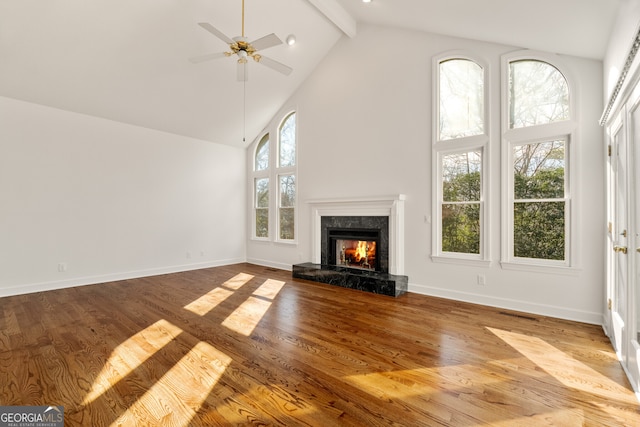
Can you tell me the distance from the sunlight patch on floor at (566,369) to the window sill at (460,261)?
1.12m

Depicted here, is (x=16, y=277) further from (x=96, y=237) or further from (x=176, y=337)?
(x=176, y=337)

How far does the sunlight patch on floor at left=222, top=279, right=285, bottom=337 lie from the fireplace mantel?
1.46 metres

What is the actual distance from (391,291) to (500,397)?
2352mm

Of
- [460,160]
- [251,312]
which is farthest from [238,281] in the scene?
[460,160]

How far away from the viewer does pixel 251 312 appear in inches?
139

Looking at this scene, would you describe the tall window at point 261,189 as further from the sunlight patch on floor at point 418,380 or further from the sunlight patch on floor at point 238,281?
the sunlight patch on floor at point 418,380

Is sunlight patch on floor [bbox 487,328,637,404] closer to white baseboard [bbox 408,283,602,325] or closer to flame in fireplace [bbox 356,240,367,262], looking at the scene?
white baseboard [bbox 408,283,602,325]

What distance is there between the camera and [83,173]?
493 cm

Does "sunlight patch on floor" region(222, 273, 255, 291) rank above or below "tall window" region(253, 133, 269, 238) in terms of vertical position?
below

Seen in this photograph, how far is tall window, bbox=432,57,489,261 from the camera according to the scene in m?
3.97

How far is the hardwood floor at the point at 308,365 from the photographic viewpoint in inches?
69.0

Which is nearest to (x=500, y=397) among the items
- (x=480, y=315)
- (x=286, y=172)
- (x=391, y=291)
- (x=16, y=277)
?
(x=480, y=315)

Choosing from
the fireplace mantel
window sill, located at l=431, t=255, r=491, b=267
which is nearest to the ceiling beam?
the fireplace mantel

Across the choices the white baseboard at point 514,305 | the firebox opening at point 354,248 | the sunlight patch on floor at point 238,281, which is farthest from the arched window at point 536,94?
the sunlight patch on floor at point 238,281
